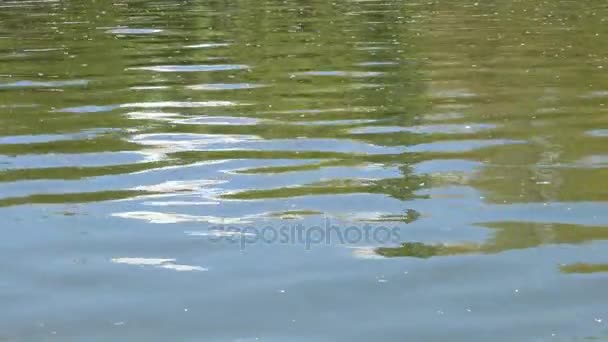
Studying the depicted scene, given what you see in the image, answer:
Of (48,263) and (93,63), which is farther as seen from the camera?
(93,63)

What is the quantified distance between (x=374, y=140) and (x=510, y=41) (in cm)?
770

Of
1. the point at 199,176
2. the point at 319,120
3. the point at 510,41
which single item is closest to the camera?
the point at 199,176

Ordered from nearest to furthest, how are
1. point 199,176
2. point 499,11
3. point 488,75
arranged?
point 199,176 → point 488,75 → point 499,11

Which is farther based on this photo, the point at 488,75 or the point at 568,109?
the point at 488,75

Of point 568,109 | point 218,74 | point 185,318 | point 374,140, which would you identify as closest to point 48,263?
point 185,318

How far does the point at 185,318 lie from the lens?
5348mm

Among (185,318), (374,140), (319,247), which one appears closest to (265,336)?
(185,318)

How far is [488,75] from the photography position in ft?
41.9

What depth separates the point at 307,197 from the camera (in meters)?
7.43

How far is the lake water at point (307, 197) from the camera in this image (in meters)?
5.39

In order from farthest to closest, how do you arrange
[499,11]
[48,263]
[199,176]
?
[499,11]
[199,176]
[48,263]

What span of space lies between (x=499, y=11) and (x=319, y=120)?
12.7 metres

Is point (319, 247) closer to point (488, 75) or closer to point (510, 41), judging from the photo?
point (488, 75)

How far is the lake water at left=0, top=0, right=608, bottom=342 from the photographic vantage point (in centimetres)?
539
